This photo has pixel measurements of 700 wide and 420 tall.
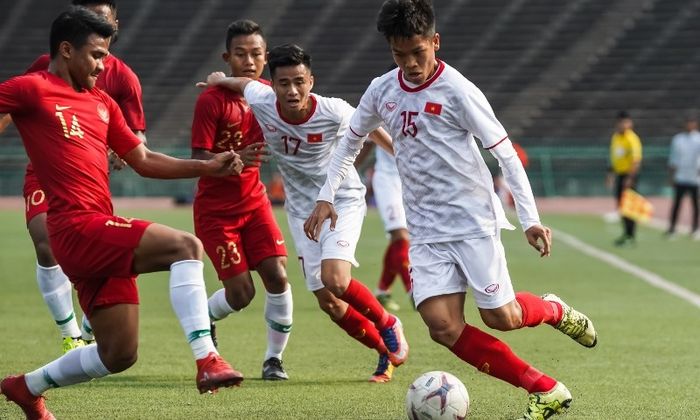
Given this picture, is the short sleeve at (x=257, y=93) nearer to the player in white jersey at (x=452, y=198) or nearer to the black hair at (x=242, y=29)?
the black hair at (x=242, y=29)

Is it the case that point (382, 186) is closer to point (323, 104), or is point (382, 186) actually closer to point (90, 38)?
point (323, 104)

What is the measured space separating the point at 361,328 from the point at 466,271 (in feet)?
5.76

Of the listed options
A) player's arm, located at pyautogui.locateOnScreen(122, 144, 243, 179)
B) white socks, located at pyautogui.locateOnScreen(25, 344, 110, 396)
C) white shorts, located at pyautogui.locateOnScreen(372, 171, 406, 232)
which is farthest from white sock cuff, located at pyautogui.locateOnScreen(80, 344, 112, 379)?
white shorts, located at pyautogui.locateOnScreen(372, 171, 406, 232)

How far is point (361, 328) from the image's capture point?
26.2 feet

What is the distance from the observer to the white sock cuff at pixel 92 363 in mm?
A: 6027

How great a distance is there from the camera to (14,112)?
5871mm

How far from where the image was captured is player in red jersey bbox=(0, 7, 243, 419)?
5.68 m

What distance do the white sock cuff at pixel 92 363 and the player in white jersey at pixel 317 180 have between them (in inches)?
77.0

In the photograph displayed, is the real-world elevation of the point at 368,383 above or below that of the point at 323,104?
below

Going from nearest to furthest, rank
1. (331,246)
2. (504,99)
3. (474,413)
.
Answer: (474,413), (331,246), (504,99)

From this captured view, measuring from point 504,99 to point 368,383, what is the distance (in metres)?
29.6

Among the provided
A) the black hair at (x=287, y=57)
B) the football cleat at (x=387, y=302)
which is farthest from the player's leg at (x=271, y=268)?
the football cleat at (x=387, y=302)

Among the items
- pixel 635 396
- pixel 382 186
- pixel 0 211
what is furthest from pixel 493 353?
pixel 0 211

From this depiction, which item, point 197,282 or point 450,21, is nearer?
point 197,282
